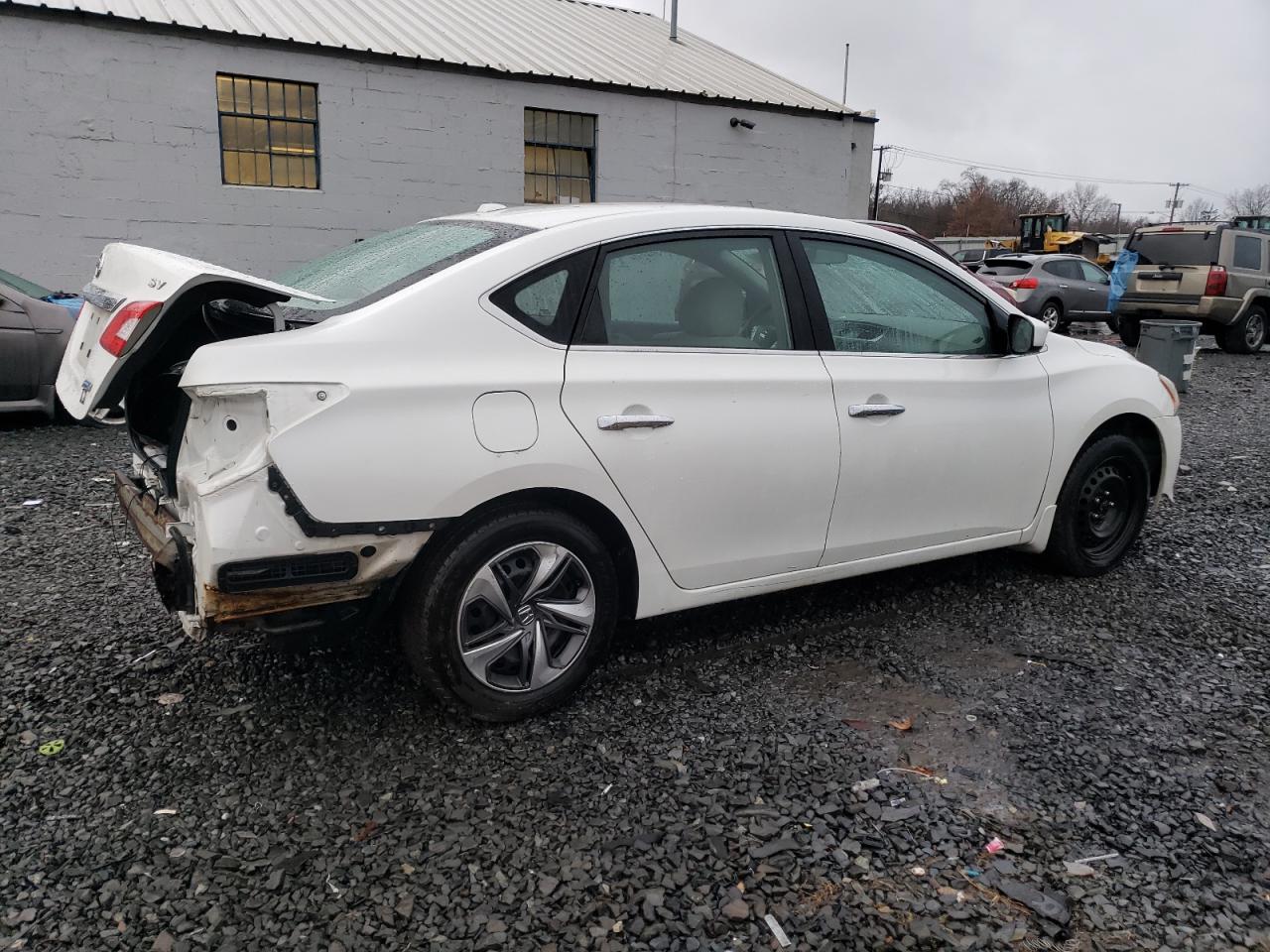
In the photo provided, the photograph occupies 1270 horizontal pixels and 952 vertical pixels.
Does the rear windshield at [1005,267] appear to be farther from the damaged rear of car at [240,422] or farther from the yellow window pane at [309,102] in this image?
the damaged rear of car at [240,422]

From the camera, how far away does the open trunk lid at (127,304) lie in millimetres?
2789

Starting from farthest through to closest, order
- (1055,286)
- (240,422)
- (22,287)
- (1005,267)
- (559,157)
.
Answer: (1005,267) < (1055,286) < (559,157) < (22,287) < (240,422)

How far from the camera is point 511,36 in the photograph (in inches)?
608

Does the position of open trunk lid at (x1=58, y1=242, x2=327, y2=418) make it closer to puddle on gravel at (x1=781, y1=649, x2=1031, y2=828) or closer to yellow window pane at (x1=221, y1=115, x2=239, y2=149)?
puddle on gravel at (x1=781, y1=649, x2=1031, y2=828)

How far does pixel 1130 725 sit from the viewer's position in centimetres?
325

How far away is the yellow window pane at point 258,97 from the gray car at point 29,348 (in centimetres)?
570

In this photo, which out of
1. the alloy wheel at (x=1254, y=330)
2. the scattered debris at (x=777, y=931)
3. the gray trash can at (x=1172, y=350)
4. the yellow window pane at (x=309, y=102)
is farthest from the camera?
the alloy wheel at (x=1254, y=330)

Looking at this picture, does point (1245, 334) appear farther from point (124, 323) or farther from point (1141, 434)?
point (124, 323)

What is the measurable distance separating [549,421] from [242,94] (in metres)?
11.8

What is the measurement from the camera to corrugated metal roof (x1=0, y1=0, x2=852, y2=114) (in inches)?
496

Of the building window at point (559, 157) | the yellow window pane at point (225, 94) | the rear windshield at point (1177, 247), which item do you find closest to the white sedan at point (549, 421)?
the yellow window pane at point (225, 94)

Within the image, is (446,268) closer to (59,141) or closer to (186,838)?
(186,838)

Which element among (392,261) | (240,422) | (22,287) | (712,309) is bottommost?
(240,422)

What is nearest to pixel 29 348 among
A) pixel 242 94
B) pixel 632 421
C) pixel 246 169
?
pixel 246 169
